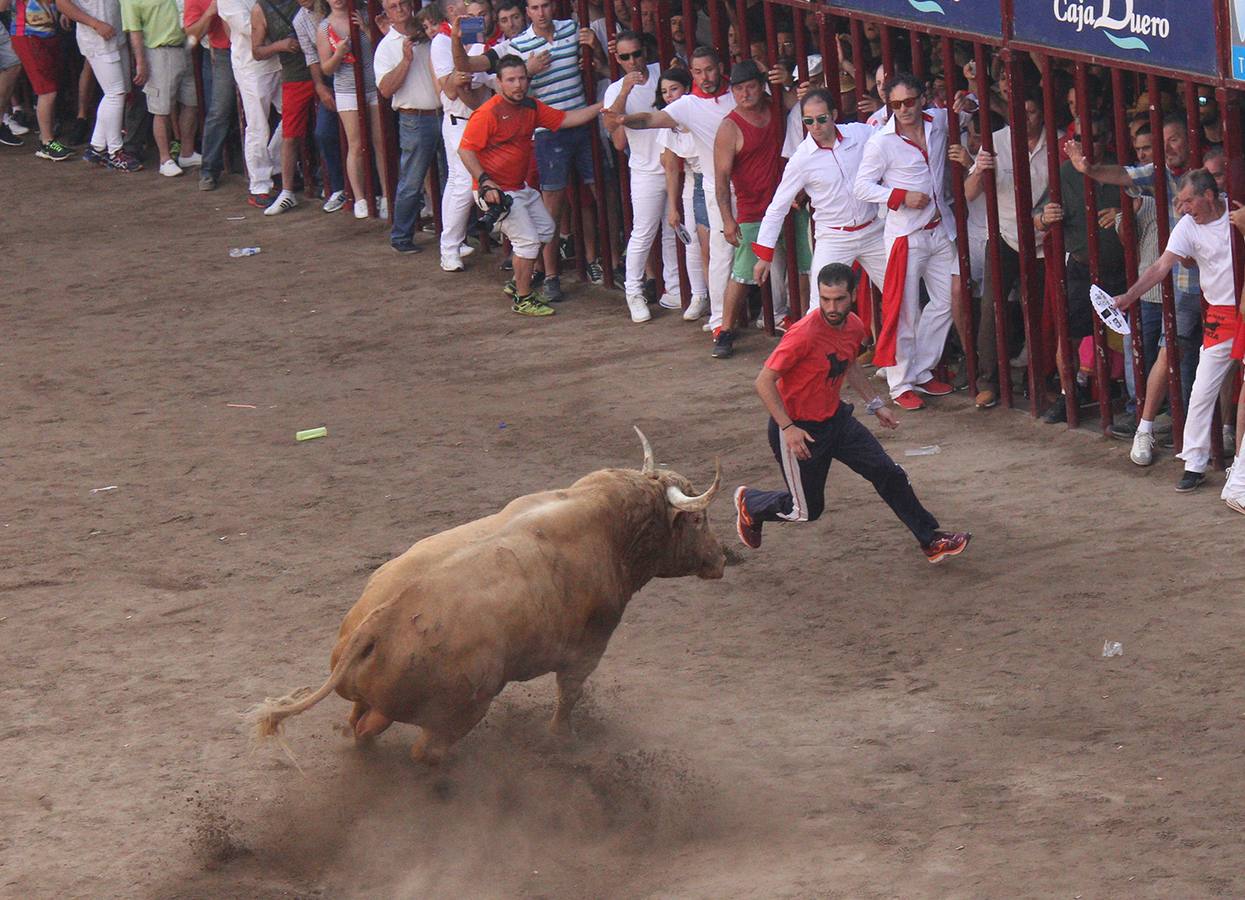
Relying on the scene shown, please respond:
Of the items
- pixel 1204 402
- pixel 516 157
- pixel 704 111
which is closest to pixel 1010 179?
pixel 1204 402

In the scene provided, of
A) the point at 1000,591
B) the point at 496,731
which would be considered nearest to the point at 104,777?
the point at 496,731

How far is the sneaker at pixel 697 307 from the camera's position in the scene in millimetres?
14858

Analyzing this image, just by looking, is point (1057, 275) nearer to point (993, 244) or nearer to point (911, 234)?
point (993, 244)

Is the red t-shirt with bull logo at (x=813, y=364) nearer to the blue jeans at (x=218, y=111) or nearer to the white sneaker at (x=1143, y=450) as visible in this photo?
the white sneaker at (x=1143, y=450)

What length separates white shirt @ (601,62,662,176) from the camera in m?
14.5

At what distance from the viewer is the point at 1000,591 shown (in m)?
9.80

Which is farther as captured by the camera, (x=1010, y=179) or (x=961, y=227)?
(x=961, y=227)

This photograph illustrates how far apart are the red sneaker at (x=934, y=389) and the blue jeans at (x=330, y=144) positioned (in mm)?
7180

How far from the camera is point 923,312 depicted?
507 inches

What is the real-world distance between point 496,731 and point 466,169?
7591mm

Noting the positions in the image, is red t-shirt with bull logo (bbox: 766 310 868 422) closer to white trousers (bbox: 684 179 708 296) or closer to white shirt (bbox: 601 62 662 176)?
white trousers (bbox: 684 179 708 296)

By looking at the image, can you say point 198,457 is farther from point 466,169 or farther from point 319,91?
point 319,91

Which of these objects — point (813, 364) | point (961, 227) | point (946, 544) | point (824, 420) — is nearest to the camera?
point (813, 364)

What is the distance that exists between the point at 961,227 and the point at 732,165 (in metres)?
1.92
